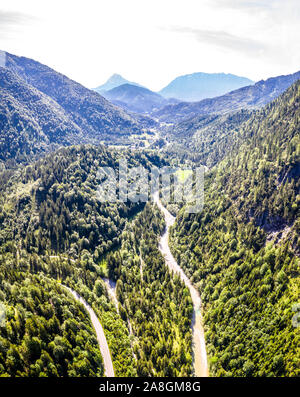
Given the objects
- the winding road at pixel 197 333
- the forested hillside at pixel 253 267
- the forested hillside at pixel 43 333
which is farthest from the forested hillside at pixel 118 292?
the forested hillside at pixel 253 267

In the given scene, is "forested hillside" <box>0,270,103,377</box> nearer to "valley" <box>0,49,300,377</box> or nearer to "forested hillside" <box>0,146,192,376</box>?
"valley" <box>0,49,300,377</box>

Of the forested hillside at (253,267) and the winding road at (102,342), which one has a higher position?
the forested hillside at (253,267)

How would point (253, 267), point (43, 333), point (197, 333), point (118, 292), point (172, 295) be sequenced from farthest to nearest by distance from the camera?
point (118, 292), point (172, 295), point (253, 267), point (197, 333), point (43, 333)

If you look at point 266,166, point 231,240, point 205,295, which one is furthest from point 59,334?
point 266,166

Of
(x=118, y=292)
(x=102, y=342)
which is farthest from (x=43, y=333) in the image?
(x=118, y=292)

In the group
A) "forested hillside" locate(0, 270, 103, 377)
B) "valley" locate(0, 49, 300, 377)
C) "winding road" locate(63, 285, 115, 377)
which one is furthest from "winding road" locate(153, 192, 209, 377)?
"forested hillside" locate(0, 270, 103, 377)

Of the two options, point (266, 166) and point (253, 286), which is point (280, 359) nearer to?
point (253, 286)

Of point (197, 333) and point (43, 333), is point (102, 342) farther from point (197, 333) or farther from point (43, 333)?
point (197, 333)

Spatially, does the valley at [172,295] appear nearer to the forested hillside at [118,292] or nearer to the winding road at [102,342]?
the winding road at [102,342]
